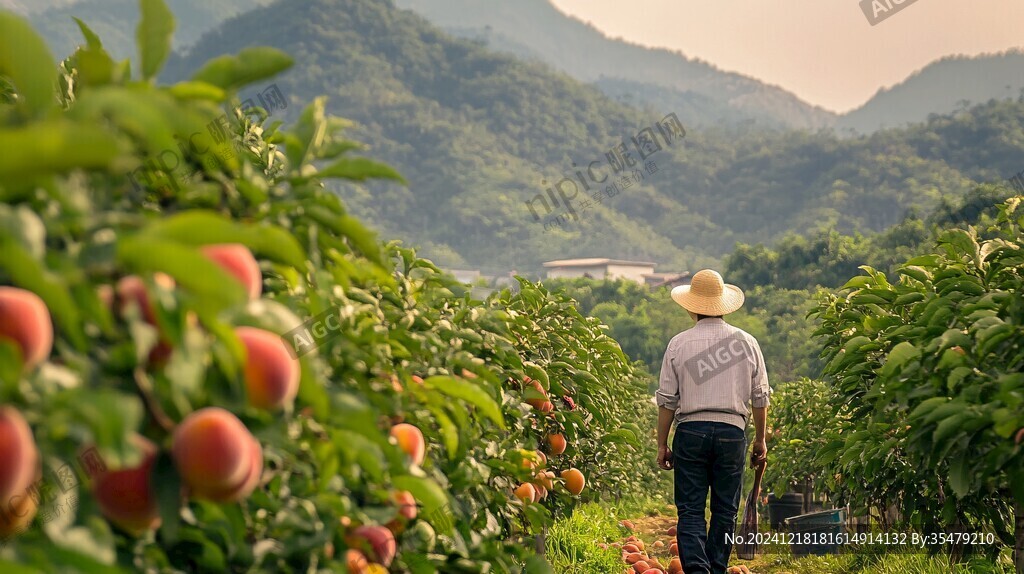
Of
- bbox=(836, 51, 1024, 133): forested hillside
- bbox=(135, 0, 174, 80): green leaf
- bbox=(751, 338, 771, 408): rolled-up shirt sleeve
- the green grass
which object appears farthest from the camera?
bbox=(836, 51, 1024, 133): forested hillside

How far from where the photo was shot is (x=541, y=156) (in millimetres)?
90312

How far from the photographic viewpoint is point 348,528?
159 centimetres

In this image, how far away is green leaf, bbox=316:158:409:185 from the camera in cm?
150

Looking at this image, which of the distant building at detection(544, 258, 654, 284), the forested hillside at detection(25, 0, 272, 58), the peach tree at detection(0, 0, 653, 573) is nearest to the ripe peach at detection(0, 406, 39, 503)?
the peach tree at detection(0, 0, 653, 573)

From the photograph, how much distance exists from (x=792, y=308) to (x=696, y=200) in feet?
175

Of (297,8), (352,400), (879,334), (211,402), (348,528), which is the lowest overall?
(879,334)

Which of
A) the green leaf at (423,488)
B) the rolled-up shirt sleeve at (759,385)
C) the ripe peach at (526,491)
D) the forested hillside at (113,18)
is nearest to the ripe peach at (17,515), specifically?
the green leaf at (423,488)

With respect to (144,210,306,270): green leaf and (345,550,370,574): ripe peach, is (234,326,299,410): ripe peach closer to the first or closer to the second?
(144,210,306,270): green leaf

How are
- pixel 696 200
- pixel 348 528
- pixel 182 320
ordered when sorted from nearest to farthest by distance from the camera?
1. pixel 182 320
2. pixel 348 528
3. pixel 696 200

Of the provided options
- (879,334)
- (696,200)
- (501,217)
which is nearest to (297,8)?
(501,217)

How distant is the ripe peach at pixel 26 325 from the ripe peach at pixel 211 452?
171 millimetres

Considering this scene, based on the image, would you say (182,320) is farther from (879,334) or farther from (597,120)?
(597,120)

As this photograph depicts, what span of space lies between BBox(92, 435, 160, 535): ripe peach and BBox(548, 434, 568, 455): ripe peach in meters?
3.16

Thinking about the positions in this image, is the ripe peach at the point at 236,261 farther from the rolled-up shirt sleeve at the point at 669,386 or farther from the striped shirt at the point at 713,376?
the rolled-up shirt sleeve at the point at 669,386
